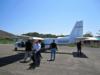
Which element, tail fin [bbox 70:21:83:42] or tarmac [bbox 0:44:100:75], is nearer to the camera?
tarmac [bbox 0:44:100:75]

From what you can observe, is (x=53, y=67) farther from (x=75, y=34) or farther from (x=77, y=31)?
(x=77, y=31)

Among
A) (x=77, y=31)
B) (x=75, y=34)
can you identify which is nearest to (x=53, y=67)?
(x=75, y=34)

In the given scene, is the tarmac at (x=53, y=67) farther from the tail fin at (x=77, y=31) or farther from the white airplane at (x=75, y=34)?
the tail fin at (x=77, y=31)

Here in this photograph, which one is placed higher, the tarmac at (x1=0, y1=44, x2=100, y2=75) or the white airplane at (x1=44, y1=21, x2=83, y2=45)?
the white airplane at (x1=44, y1=21, x2=83, y2=45)

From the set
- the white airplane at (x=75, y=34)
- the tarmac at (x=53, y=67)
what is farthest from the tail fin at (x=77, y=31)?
the tarmac at (x=53, y=67)

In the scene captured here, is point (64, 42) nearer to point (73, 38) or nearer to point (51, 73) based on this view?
point (73, 38)

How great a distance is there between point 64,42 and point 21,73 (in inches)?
813

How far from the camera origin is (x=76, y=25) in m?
30.3

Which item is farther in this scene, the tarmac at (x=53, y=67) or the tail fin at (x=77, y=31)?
the tail fin at (x=77, y=31)

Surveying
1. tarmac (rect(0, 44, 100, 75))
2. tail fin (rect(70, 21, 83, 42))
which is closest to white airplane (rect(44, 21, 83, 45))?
tail fin (rect(70, 21, 83, 42))

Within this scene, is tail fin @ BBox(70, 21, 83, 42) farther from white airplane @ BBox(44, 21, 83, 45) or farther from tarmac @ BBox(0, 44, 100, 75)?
tarmac @ BBox(0, 44, 100, 75)

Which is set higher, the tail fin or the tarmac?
the tail fin

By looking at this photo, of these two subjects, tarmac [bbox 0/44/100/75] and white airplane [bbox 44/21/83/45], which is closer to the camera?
tarmac [bbox 0/44/100/75]

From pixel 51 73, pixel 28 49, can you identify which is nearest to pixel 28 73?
pixel 51 73
